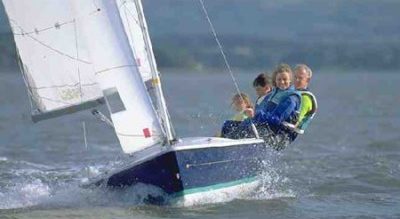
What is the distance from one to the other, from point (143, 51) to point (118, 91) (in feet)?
4.80

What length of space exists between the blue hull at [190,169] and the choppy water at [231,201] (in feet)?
0.74

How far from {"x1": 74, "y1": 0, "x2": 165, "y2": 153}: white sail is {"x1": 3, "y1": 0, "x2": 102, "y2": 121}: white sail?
0.41m

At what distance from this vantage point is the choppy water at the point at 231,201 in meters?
14.6

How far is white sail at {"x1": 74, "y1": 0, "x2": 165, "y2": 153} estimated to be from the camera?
46.6 feet

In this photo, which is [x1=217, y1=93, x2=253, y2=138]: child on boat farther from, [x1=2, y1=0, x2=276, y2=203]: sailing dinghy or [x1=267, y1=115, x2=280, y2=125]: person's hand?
[x1=2, y1=0, x2=276, y2=203]: sailing dinghy

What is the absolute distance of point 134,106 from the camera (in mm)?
14234

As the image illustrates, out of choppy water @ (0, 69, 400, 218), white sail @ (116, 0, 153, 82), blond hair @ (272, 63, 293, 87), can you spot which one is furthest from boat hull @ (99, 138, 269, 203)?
white sail @ (116, 0, 153, 82)

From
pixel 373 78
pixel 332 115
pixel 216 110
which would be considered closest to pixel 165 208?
pixel 332 115

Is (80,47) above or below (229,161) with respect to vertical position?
above

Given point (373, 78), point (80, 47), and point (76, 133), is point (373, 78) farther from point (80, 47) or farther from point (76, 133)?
point (80, 47)

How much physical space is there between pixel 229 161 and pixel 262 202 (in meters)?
1.08

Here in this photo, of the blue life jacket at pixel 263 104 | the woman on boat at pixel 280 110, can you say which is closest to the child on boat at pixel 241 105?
the blue life jacket at pixel 263 104

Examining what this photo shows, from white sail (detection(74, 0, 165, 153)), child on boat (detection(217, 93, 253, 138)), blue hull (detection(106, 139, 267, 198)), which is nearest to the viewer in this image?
blue hull (detection(106, 139, 267, 198))

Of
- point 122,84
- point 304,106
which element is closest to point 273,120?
point 304,106
